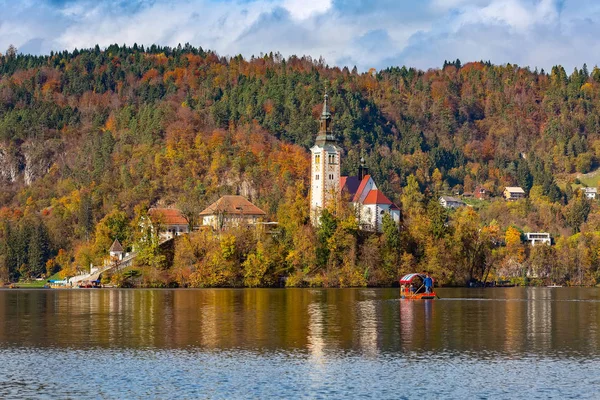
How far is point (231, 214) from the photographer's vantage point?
546 ft

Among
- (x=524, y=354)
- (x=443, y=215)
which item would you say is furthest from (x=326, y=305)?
(x=443, y=215)

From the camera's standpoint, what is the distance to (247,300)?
10731cm

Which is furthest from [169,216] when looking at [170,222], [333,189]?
[333,189]

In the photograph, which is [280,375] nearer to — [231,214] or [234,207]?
[231,214]

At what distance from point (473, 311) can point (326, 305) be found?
53.7 ft

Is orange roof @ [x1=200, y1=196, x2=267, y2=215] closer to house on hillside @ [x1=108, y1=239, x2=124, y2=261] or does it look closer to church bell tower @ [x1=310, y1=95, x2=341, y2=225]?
church bell tower @ [x1=310, y1=95, x2=341, y2=225]

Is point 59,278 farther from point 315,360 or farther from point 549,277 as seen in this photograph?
point 315,360

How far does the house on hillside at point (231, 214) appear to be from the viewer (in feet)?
529

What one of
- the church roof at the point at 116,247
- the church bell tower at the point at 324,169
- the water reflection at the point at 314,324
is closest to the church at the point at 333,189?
the church bell tower at the point at 324,169

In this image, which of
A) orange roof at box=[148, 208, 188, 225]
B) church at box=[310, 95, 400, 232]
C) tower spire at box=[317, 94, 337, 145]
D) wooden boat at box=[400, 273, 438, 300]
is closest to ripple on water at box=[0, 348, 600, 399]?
wooden boat at box=[400, 273, 438, 300]

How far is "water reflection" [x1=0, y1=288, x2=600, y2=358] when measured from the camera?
6256cm

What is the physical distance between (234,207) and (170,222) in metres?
11.8

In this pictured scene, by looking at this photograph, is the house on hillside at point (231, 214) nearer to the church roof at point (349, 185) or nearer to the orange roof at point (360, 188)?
the church roof at point (349, 185)

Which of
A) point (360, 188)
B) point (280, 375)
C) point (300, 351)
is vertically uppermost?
point (360, 188)
